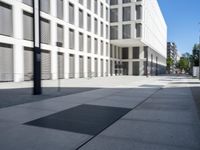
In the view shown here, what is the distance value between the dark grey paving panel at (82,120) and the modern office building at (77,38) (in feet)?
28.3

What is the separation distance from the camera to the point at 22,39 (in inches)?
945

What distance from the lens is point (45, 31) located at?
27891mm

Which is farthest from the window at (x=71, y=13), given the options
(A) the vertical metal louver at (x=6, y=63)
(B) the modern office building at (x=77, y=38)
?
(A) the vertical metal louver at (x=6, y=63)

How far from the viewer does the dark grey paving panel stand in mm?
5094

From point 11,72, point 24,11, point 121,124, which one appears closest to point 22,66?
point 11,72

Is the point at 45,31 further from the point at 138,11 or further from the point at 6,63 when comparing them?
the point at 138,11

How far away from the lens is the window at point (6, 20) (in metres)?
21.7

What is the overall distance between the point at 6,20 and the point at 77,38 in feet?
46.9

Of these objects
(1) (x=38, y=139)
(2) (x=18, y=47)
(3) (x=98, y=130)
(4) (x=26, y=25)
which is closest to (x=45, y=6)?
(4) (x=26, y=25)

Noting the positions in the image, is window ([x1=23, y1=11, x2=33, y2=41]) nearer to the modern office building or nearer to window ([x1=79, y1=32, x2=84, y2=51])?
the modern office building

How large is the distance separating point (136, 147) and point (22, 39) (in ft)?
Result: 75.1

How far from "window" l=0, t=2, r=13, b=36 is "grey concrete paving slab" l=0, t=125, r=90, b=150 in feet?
64.6

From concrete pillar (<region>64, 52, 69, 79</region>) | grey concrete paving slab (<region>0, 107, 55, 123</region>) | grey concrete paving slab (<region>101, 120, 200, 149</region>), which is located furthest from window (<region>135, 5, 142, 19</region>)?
grey concrete paving slab (<region>101, 120, 200, 149</region>)

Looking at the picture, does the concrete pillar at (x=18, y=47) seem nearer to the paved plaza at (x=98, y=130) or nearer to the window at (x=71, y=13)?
the window at (x=71, y=13)
